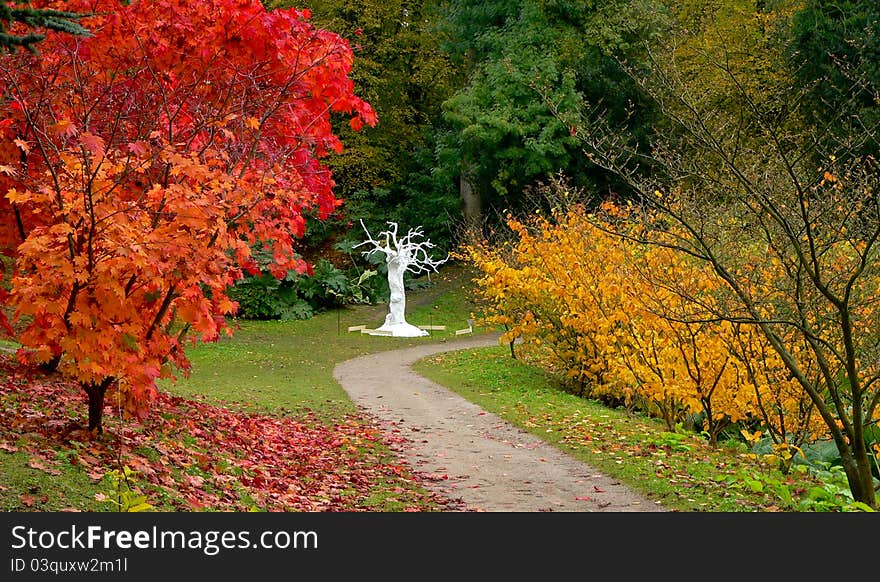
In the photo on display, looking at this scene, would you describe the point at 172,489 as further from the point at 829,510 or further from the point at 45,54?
the point at 829,510

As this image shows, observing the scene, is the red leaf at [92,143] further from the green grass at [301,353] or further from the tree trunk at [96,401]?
the green grass at [301,353]

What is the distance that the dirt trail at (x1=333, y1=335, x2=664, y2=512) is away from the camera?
7957 millimetres

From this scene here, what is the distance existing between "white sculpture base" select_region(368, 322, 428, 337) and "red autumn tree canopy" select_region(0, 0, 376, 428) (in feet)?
49.0

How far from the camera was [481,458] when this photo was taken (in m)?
9.91

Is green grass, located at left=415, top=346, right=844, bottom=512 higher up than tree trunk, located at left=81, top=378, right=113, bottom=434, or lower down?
lower down

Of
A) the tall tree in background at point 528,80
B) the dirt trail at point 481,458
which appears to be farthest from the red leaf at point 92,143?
the tall tree in background at point 528,80

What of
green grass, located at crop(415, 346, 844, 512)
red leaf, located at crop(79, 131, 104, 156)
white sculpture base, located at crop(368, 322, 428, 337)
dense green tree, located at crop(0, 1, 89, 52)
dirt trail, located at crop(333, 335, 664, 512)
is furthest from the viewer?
white sculpture base, located at crop(368, 322, 428, 337)

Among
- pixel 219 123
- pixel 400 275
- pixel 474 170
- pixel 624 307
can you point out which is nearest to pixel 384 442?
pixel 624 307

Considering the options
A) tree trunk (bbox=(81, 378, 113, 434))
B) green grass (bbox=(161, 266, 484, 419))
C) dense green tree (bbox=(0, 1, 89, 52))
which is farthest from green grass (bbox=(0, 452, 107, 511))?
green grass (bbox=(161, 266, 484, 419))

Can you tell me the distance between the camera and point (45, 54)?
302 inches

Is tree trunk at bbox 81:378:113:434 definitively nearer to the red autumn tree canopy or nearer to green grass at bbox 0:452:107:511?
the red autumn tree canopy

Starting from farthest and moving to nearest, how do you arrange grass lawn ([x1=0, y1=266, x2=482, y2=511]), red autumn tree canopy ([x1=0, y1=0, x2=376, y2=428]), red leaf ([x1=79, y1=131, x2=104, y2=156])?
red autumn tree canopy ([x1=0, y1=0, x2=376, y2=428]) → grass lawn ([x1=0, y1=266, x2=482, y2=511]) → red leaf ([x1=79, y1=131, x2=104, y2=156])

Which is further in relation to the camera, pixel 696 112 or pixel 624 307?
pixel 624 307

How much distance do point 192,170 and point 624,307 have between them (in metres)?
6.87
